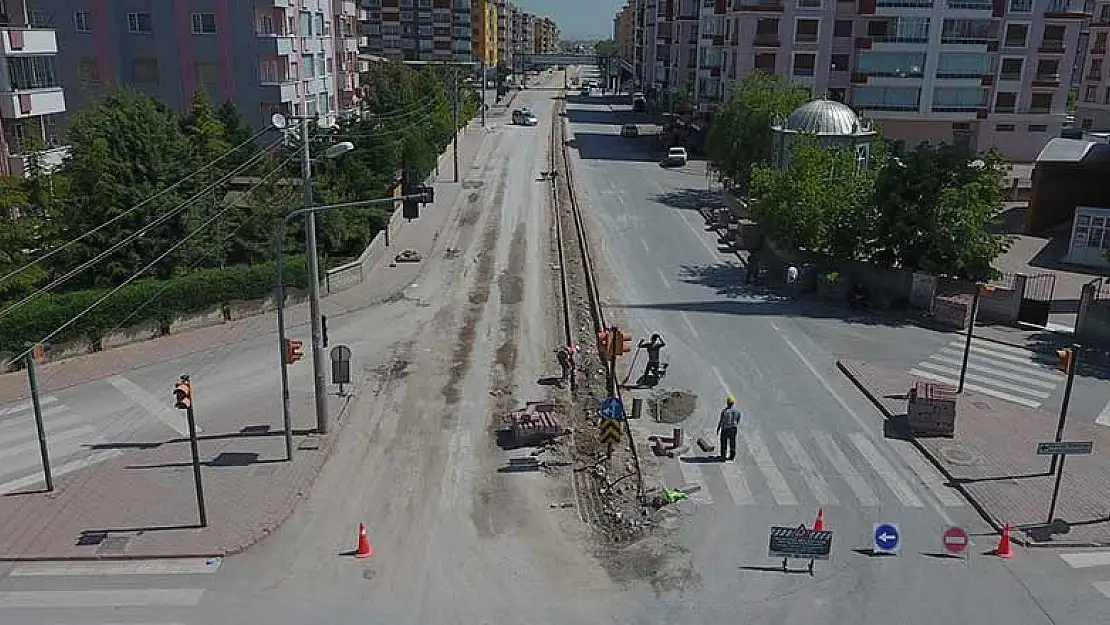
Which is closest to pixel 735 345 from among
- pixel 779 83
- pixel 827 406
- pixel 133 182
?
pixel 827 406

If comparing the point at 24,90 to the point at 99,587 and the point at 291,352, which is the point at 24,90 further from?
the point at 99,587

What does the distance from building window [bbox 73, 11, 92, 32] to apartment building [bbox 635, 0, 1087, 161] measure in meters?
45.0

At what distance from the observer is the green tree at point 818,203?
3306 centimetres

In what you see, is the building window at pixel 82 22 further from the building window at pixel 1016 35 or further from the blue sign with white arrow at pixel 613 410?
the building window at pixel 1016 35


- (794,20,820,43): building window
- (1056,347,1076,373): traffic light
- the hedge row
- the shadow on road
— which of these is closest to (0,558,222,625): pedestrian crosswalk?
the hedge row

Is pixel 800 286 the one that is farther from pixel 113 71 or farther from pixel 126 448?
pixel 113 71

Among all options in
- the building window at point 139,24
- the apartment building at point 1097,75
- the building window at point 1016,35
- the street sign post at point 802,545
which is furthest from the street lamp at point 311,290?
the apartment building at point 1097,75

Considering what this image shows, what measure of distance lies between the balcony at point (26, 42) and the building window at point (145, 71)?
1216 cm

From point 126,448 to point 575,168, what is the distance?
4979 centimetres

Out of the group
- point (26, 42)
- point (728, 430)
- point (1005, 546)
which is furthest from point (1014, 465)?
point (26, 42)

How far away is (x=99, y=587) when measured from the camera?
15492mm

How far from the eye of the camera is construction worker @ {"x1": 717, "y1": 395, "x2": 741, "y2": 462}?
2016 centimetres

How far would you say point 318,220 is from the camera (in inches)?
1389

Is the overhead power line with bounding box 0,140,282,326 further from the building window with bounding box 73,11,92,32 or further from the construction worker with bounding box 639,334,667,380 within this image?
the building window with bounding box 73,11,92,32
